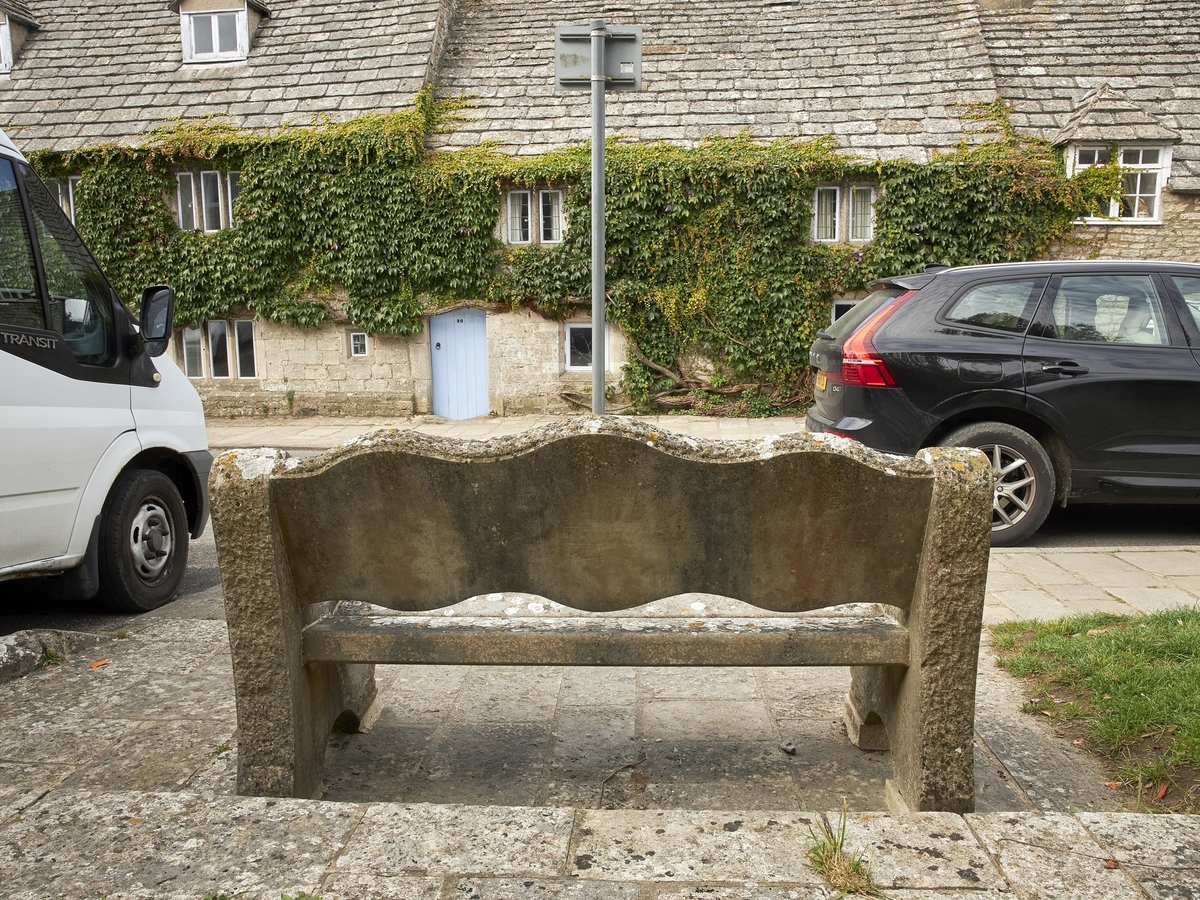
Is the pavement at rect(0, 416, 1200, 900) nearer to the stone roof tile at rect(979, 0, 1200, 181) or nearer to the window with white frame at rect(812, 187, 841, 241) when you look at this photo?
the window with white frame at rect(812, 187, 841, 241)

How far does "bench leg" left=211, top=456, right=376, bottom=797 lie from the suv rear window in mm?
5173

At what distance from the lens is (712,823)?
208cm

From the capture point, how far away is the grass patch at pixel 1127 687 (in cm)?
289

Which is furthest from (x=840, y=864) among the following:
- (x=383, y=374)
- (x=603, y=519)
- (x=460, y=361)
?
(x=383, y=374)

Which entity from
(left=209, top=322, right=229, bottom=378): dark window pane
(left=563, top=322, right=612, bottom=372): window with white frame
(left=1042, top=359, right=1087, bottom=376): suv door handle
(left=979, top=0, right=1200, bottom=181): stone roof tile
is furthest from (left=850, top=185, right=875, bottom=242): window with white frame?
(left=209, top=322, right=229, bottom=378): dark window pane

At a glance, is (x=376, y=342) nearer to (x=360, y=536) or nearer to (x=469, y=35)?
(x=469, y=35)

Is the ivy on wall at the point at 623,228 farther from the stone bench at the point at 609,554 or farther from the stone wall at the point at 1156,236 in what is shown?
the stone bench at the point at 609,554

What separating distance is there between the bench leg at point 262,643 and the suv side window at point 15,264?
267cm

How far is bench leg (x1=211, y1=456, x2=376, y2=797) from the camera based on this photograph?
7.82 ft

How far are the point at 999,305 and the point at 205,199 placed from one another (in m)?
14.8

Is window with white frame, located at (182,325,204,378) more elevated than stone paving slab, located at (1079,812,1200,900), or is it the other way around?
window with white frame, located at (182,325,204,378)

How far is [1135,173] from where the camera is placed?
15367 mm

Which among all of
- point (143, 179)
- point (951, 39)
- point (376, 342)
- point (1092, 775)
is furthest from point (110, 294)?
point (951, 39)

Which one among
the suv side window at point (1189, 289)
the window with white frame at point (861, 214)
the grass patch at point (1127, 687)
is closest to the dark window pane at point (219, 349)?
the window with white frame at point (861, 214)
